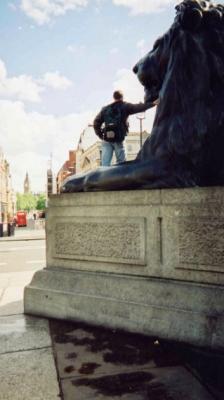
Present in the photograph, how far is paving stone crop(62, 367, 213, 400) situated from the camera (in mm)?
2010

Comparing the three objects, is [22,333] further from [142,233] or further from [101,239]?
[142,233]

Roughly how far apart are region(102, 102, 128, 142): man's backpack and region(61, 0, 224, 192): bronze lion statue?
2.88 metres

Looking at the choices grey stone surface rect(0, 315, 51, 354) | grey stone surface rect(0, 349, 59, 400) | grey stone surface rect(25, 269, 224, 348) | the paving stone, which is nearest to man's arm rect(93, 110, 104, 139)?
grey stone surface rect(25, 269, 224, 348)

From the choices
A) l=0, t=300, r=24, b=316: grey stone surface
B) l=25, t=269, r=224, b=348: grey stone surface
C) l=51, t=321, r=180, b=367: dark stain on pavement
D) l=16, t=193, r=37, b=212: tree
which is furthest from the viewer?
l=16, t=193, r=37, b=212: tree

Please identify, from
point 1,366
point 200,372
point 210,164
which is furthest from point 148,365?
point 210,164

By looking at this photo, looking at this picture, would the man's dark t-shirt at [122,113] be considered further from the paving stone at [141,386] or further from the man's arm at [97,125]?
the paving stone at [141,386]

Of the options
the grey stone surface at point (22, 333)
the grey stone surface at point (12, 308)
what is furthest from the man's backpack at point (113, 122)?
the grey stone surface at point (22, 333)

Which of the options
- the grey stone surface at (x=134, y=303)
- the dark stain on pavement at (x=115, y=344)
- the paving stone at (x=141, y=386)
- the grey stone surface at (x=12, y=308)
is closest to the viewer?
the paving stone at (x=141, y=386)

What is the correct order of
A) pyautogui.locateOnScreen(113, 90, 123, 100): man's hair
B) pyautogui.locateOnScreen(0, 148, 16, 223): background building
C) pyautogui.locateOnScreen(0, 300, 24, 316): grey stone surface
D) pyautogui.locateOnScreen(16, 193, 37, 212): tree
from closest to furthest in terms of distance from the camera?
pyautogui.locateOnScreen(0, 300, 24, 316): grey stone surface, pyautogui.locateOnScreen(113, 90, 123, 100): man's hair, pyautogui.locateOnScreen(0, 148, 16, 223): background building, pyautogui.locateOnScreen(16, 193, 37, 212): tree

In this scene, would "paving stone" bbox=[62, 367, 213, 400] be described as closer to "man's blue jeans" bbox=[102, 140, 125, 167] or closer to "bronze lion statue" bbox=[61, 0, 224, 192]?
"bronze lion statue" bbox=[61, 0, 224, 192]

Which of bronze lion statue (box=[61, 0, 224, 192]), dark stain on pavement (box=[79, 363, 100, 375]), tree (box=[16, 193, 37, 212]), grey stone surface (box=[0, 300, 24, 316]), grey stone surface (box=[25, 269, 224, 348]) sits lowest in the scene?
grey stone surface (box=[0, 300, 24, 316])

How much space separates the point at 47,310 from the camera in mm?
3576

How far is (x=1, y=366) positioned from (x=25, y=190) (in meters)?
189

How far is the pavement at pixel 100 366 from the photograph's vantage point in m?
2.06
